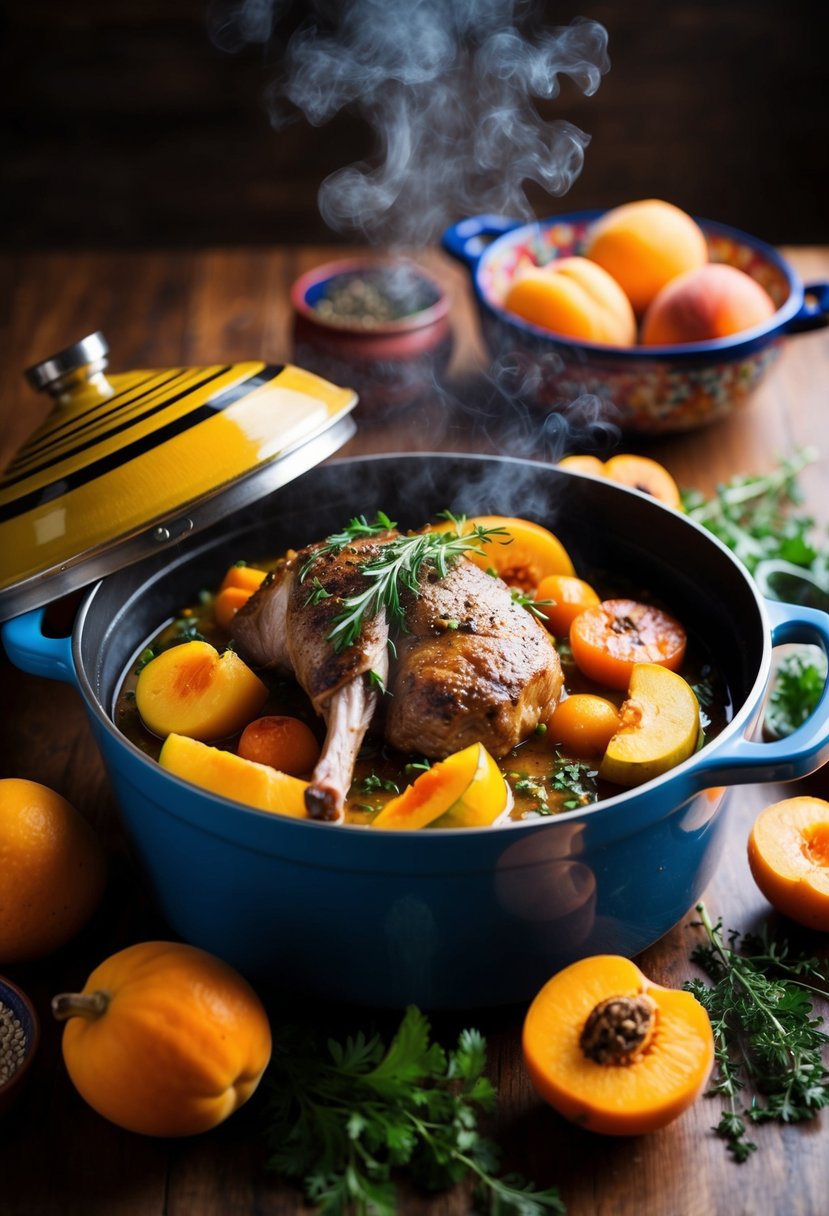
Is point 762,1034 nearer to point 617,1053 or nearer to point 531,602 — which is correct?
point 617,1053

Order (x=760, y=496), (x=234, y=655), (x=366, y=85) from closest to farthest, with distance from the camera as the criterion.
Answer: (x=234, y=655) → (x=760, y=496) → (x=366, y=85)

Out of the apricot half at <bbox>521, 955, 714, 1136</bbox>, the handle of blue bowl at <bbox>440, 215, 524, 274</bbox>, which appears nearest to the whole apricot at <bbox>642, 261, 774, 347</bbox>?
the handle of blue bowl at <bbox>440, 215, 524, 274</bbox>

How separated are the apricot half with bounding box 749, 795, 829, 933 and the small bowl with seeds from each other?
897mm

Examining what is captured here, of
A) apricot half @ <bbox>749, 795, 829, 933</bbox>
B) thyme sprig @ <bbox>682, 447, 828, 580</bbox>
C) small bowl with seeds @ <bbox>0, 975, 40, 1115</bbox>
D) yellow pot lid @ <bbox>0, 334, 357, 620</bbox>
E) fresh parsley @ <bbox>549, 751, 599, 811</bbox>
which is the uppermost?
yellow pot lid @ <bbox>0, 334, 357, 620</bbox>

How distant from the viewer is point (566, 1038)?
122 centimetres

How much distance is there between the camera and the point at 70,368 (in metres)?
1.80

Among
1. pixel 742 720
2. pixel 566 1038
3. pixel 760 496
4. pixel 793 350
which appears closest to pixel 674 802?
pixel 742 720

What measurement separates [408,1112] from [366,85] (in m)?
4.57

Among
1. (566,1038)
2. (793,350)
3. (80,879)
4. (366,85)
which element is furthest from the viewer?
(366,85)

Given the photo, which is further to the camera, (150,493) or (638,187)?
(638,187)

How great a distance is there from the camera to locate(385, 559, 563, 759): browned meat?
57.5 inches

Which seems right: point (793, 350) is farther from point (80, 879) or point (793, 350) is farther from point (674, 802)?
point (80, 879)

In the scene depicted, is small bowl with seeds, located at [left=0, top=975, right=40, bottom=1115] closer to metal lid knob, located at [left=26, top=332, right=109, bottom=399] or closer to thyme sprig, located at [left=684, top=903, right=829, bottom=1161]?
thyme sprig, located at [left=684, top=903, right=829, bottom=1161]

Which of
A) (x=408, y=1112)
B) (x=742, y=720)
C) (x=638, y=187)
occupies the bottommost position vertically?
(x=638, y=187)
